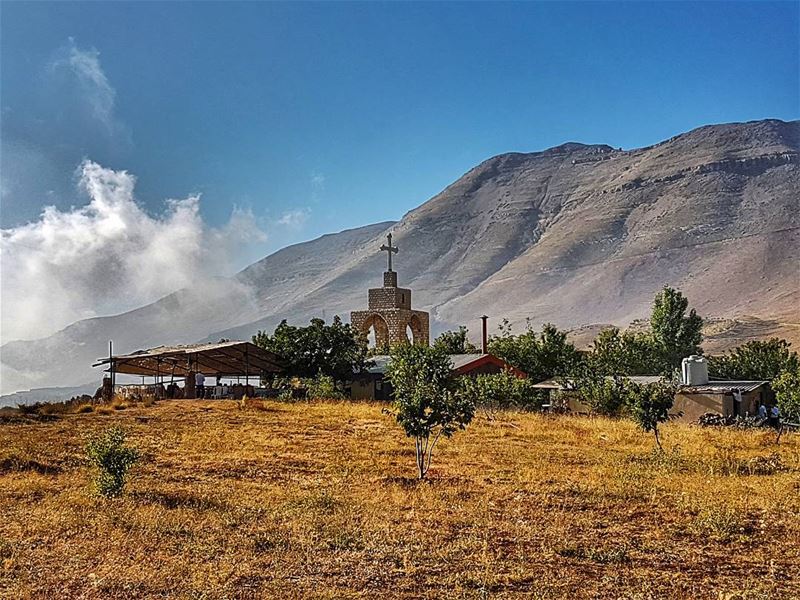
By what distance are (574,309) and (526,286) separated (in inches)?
765

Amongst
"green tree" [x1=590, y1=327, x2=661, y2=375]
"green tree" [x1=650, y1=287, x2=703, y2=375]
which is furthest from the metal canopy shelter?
"green tree" [x1=650, y1=287, x2=703, y2=375]

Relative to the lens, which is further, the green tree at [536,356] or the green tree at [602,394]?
the green tree at [536,356]

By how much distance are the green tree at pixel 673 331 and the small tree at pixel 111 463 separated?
4553 cm

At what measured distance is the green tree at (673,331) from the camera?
175 ft

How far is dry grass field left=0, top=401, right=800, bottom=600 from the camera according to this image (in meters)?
8.14

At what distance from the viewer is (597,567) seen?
8695mm

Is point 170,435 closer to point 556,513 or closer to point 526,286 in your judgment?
point 556,513

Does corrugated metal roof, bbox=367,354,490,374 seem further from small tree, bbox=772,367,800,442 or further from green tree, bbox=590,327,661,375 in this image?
small tree, bbox=772,367,800,442

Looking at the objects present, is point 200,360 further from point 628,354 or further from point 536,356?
point 628,354

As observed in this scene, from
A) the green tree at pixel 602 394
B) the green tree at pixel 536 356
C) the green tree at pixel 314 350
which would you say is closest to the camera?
the green tree at pixel 602 394

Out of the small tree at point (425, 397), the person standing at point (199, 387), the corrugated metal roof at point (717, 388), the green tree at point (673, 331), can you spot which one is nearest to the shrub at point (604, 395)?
the corrugated metal roof at point (717, 388)

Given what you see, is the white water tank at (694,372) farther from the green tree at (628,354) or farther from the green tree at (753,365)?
the green tree at (753,365)

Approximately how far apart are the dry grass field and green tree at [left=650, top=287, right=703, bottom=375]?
113 ft

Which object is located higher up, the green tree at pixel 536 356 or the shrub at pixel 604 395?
the green tree at pixel 536 356
